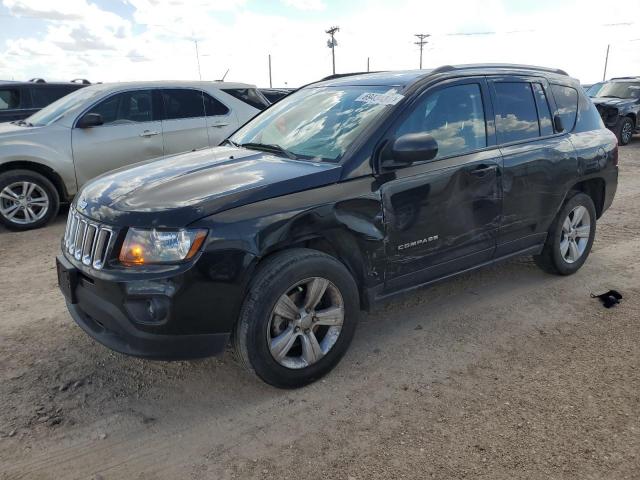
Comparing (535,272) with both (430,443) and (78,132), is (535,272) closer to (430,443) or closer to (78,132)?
(430,443)

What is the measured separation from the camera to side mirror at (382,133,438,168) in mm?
3205

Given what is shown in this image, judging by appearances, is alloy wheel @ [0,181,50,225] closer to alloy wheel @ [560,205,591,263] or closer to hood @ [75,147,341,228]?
hood @ [75,147,341,228]

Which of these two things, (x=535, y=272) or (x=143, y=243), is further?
(x=535, y=272)

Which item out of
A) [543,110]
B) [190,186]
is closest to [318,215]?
[190,186]

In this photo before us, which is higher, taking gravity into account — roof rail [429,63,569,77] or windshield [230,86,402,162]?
roof rail [429,63,569,77]

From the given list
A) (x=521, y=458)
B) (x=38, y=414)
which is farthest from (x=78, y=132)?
(x=521, y=458)

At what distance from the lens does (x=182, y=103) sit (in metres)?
7.50

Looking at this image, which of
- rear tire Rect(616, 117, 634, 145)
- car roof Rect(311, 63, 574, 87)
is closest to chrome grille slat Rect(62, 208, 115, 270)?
car roof Rect(311, 63, 574, 87)

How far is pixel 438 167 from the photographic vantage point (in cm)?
355

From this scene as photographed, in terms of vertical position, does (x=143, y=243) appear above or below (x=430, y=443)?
above

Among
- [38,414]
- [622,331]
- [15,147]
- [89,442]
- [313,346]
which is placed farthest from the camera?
[15,147]

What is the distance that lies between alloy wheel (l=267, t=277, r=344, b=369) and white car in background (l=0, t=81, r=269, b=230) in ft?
13.6

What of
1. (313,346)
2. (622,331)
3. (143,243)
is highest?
(143,243)

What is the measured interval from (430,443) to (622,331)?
2.00 metres
